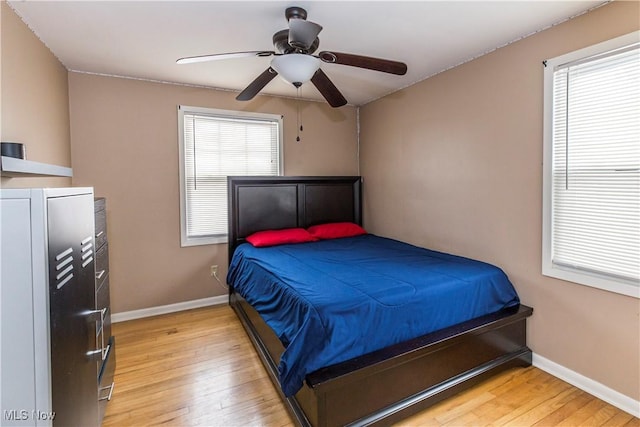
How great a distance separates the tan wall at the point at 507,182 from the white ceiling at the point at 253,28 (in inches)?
7.5

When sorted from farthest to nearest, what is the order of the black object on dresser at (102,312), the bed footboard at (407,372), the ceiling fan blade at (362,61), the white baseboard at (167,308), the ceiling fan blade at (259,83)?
the white baseboard at (167,308) → the ceiling fan blade at (259,83) → the ceiling fan blade at (362,61) → the black object on dresser at (102,312) → the bed footboard at (407,372)

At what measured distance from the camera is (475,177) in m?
2.84

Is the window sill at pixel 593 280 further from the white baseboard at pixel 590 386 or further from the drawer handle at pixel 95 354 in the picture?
the drawer handle at pixel 95 354

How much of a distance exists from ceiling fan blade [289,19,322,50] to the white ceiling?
306mm

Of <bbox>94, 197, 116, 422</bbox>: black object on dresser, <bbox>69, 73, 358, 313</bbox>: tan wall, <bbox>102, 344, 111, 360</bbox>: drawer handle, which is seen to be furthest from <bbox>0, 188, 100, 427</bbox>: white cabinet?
<bbox>69, 73, 358, 313</bbox>: tan wall

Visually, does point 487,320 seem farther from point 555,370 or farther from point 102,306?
point 102,306

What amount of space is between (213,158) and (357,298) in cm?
260

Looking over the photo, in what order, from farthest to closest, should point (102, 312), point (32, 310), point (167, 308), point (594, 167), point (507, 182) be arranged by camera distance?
point (167, 308) < point (507, 182) < point (594, 167) < point (102, 312) < point (32, 310)

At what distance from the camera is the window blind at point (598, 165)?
6.22 feet

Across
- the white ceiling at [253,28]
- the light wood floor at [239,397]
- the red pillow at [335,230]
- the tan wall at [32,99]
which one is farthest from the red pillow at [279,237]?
the tan wall at [32,99]

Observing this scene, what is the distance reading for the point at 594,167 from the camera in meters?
2.07

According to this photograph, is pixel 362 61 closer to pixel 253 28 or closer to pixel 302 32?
pixel 302 32

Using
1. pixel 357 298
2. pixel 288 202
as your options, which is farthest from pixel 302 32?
pixel 288 202

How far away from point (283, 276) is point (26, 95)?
2.11 metres
